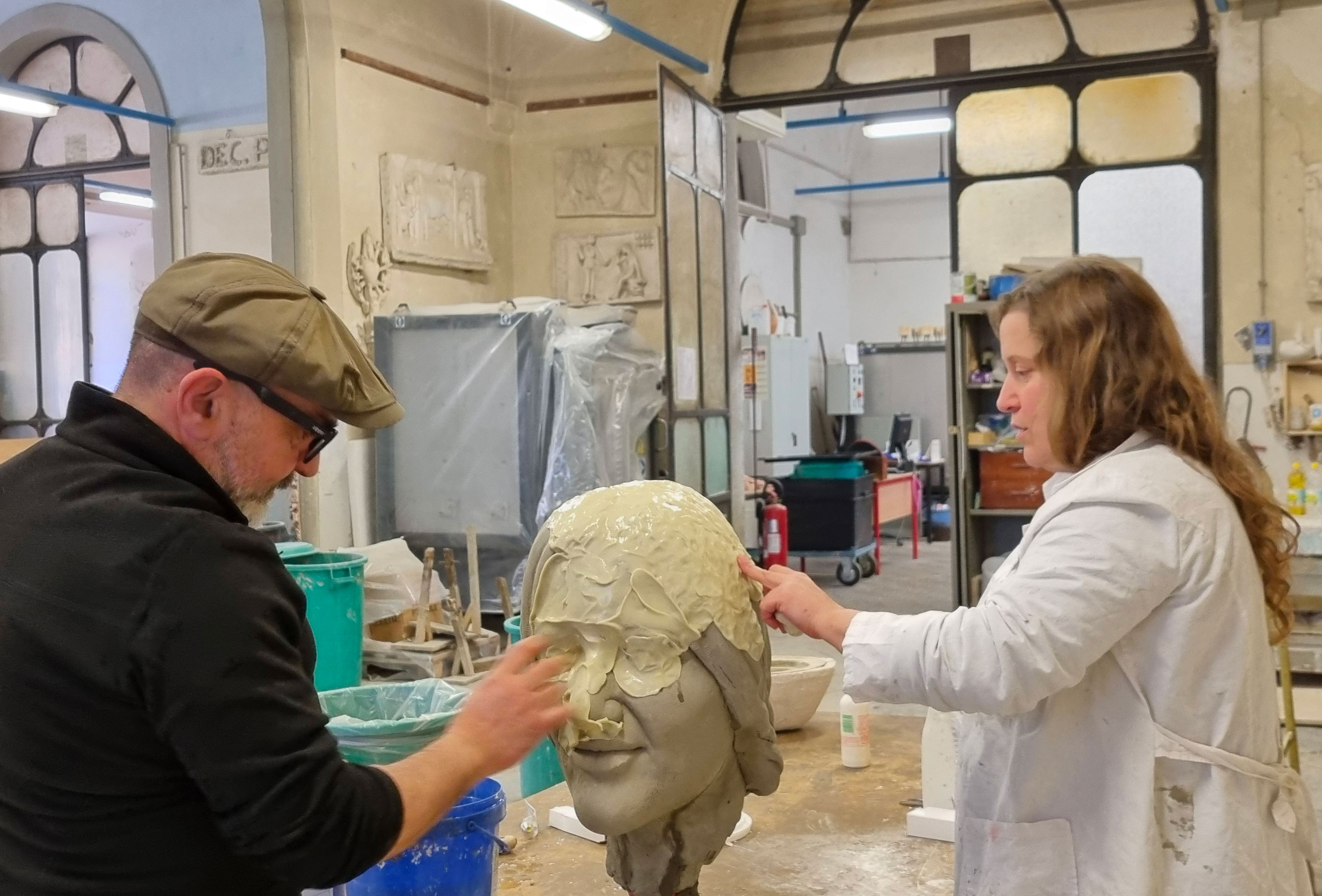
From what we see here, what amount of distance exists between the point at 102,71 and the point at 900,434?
8179mm

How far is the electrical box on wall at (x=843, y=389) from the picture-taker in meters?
12.9

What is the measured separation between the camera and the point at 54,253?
29.0ft

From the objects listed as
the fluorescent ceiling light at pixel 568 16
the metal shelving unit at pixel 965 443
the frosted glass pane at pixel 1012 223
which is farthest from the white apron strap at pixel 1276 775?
the frosted glass pane at pixel 1012 223

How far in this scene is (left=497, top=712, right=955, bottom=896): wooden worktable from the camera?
7.36 ft

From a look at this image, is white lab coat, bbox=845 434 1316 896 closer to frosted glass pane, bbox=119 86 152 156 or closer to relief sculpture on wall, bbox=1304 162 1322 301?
relief sculpture on wall, bbox=1304 162 1322 301

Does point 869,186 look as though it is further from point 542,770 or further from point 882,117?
point 542,770

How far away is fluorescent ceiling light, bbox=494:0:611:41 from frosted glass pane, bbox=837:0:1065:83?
1.81 metres

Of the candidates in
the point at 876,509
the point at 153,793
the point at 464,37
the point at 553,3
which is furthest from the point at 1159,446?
the point at 876,509

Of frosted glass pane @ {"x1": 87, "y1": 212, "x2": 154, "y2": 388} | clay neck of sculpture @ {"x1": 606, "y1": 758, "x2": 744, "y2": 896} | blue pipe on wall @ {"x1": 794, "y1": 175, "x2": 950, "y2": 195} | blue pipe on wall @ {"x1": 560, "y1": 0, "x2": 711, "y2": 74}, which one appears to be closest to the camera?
clay neck of sculpture @ {"x1": 606, "y1": 758, "x2": 744, "y2": 896}

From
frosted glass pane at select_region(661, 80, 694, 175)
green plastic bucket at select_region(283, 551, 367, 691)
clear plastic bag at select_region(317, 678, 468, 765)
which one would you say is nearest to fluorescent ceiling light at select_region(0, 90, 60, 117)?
frosted glass pane at select_region(661, 80, 694, 175)

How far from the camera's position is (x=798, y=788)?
2.74m

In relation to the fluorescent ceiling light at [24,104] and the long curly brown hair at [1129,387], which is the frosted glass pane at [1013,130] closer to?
the long curly brown hair at [1129,387]

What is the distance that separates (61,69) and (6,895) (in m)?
8.13

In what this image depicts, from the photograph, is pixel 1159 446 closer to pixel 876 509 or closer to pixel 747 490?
pixel 747 490
